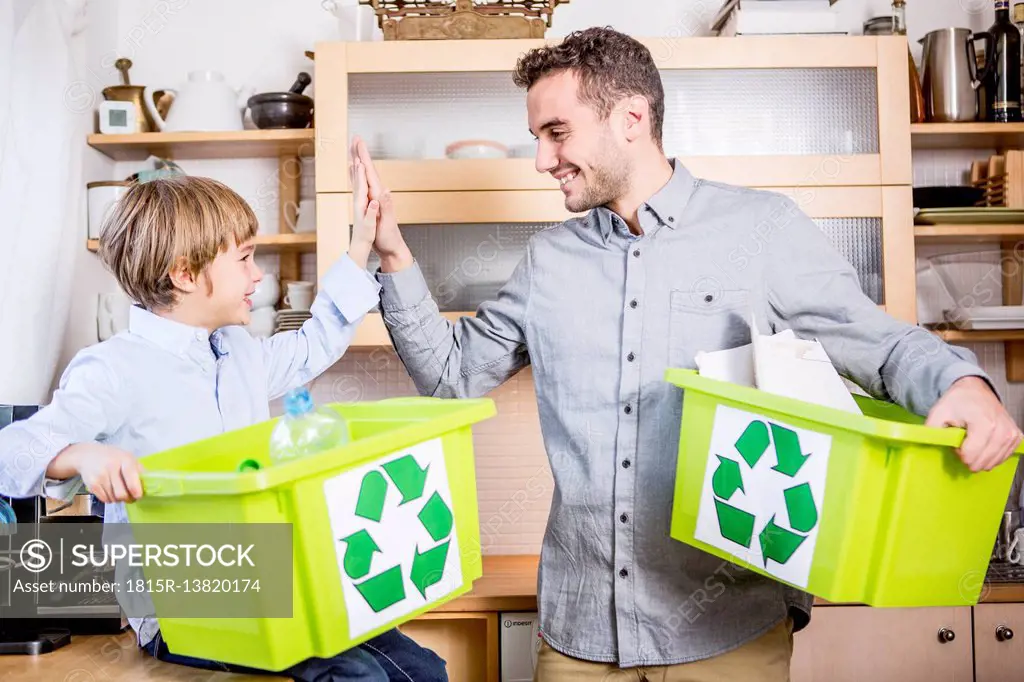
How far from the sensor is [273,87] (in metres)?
2.62

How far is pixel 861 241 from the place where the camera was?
7.39 ft

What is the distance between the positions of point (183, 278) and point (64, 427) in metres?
0.29

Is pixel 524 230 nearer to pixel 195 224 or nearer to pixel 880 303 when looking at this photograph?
pixel 880 303

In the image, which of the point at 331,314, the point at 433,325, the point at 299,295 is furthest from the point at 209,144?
the point at 433,325

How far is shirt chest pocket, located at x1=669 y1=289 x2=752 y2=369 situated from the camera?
1431 millimetres

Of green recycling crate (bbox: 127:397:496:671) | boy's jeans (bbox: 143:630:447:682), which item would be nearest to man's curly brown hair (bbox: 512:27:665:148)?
green recycling crate (bbox: 127:397:496:671)

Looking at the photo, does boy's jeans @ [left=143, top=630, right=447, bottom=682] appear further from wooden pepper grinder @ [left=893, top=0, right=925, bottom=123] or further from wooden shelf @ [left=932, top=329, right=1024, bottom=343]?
wooden pepper grinder @ [left=893, top=0, right=925, bottom=123]

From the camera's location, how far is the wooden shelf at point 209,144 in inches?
93.2

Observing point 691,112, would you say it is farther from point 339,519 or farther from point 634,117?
point 339,519

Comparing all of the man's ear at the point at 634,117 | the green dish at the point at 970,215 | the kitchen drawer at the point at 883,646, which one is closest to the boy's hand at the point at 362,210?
the man's ear at the point at 634,117

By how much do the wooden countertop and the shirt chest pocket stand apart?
74 centimetres

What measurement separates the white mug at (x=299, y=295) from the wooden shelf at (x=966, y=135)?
157cm

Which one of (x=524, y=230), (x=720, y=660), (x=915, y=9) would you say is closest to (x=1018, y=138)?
(x=915, y=9)

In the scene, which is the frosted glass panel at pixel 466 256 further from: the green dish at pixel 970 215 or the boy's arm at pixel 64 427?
the boy's arm at pixel 64 427
